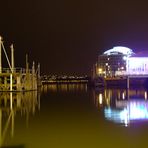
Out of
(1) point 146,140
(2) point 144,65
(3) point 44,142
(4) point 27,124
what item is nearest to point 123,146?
(1) point 146,140

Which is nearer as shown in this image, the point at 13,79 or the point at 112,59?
the point at 13,79

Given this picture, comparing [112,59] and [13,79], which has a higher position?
[112,59]

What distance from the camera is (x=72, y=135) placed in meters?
14.2

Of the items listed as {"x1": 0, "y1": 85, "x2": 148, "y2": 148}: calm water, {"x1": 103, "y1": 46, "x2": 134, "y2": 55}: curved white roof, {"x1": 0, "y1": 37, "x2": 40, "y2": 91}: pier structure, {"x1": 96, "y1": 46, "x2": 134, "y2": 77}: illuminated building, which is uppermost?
{"x1": 103, "y1": 46, "x2": 134, "y2": 55}: curved white roof

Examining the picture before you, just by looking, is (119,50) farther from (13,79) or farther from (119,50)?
(13,79)

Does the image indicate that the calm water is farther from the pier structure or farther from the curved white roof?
the curved white roof

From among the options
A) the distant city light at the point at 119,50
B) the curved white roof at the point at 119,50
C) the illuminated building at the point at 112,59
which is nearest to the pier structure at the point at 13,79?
the distant city light at the point at 119,50

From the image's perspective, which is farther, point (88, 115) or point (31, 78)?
point (31, 78)

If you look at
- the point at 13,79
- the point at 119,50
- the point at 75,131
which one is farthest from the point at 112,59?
the point at 75,131

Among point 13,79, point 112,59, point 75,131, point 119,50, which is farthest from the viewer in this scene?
point 112,59

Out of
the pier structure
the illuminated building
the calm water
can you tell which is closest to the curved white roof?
the illuminated building

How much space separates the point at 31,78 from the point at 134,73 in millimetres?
12139

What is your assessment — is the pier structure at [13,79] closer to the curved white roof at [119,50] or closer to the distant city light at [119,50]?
the distant city light at [119,50]

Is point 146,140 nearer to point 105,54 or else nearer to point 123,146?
point 123,146
